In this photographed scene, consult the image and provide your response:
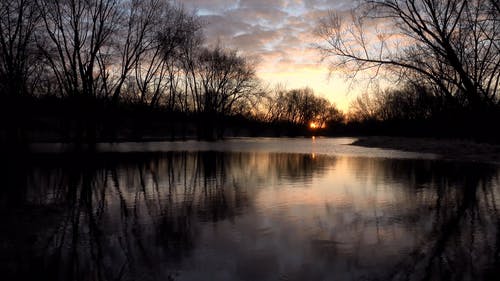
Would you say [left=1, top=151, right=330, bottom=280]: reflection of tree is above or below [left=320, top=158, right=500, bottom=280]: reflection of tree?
above

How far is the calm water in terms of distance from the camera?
184 inches

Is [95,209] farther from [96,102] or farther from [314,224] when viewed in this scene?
[96,102]

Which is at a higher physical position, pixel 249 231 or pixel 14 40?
pixel 14 40

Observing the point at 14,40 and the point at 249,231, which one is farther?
the point at 14,40

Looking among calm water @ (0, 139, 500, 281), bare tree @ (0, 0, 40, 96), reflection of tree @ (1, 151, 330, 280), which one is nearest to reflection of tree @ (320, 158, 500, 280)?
calm water @ (0, 139, 500, 281)

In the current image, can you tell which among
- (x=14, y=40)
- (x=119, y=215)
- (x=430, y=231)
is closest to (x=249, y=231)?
(x=119, y=215)

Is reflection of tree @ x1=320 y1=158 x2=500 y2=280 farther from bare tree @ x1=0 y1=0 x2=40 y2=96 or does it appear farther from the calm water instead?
bare tree @ x1=0 y1=0 x2=40 y2=96

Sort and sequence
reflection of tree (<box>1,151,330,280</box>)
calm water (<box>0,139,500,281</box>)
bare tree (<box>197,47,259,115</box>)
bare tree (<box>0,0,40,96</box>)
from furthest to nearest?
bare tree (<box>197,47,259,115</box>), bare tree (<box>0,0,40,96</box>), reflection of tree (<box>1,151,330,280</box>), calm water (<box>0,139,500,281</box>)

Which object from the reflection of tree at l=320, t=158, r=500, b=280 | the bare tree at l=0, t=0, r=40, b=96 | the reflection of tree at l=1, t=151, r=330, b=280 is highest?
the bare tree at l=0, t=0, r=40, b=96

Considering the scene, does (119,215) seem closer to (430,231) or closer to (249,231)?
(249,231)

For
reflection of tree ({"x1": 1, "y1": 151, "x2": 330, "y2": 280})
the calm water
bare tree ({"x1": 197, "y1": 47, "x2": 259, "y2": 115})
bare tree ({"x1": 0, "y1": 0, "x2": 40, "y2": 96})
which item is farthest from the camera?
bare tree ({"x1": 197, "y1": 47, "x2": 259, "y2": 115})

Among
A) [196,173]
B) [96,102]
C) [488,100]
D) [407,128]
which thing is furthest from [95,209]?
[407,128]

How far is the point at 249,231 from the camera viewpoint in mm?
6469

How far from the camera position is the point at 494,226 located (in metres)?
6.60
